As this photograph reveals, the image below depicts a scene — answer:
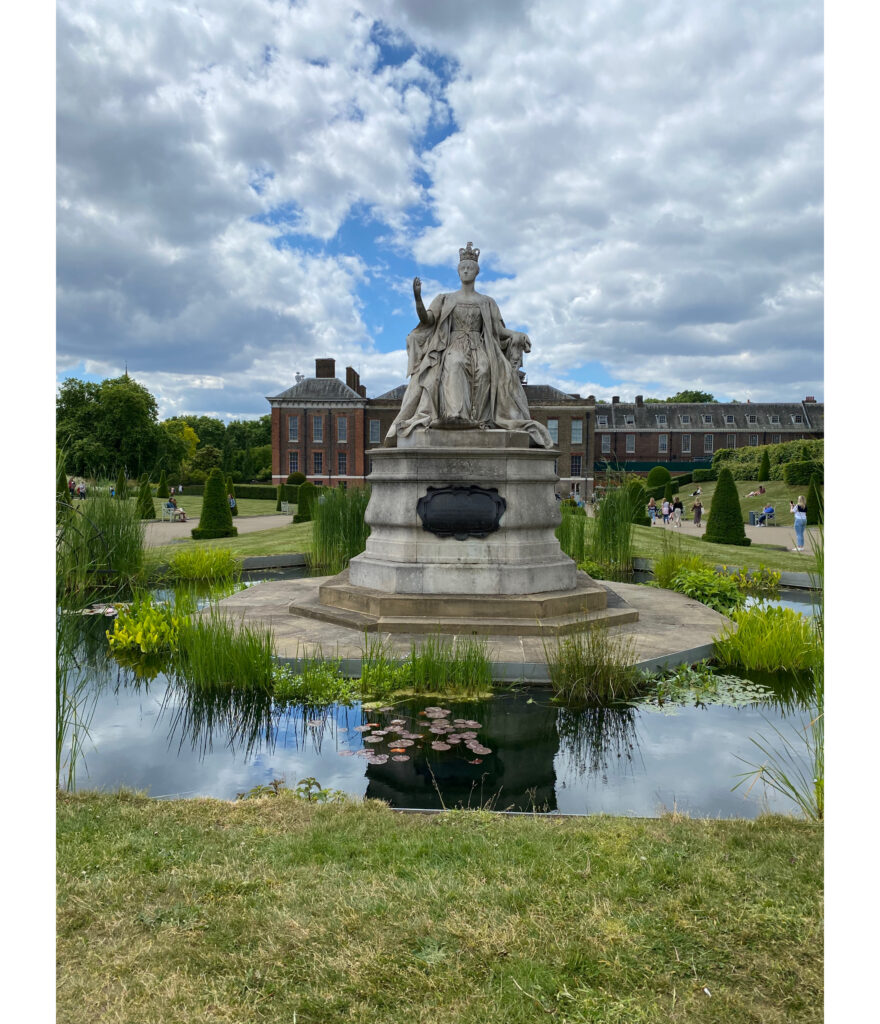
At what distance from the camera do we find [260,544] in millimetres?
16891

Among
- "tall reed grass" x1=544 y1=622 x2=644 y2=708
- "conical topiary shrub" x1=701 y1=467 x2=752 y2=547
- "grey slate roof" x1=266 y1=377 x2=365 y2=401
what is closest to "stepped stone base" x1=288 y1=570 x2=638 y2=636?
"tall reed grass" x1=544 y1=622 x2=644 y2=708

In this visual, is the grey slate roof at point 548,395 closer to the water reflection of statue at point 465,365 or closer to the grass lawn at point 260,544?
the grass lawn at point 260,544

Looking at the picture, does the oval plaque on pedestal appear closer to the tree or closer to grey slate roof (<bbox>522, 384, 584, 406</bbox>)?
grey slate roof (<bbox>522, 384, 584, 406</bbox>)

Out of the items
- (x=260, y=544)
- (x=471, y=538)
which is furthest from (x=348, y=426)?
(x=471, y=538)

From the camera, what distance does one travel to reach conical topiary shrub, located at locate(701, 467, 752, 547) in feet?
60.4

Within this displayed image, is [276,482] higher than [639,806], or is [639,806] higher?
[276,482]

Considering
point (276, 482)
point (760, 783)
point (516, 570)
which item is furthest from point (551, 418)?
point (760, 783)

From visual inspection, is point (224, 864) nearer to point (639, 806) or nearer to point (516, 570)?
point (639, 806)

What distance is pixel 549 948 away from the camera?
7.59ft

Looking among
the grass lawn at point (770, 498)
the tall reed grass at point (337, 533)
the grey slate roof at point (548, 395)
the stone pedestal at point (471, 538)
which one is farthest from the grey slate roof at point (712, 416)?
the stone pedestal at point (471, 538)

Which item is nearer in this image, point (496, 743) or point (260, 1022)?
point (260, 1022)

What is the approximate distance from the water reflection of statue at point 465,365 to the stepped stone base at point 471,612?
200 cm

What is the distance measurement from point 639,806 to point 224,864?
2.16 m

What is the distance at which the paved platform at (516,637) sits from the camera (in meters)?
6.08
